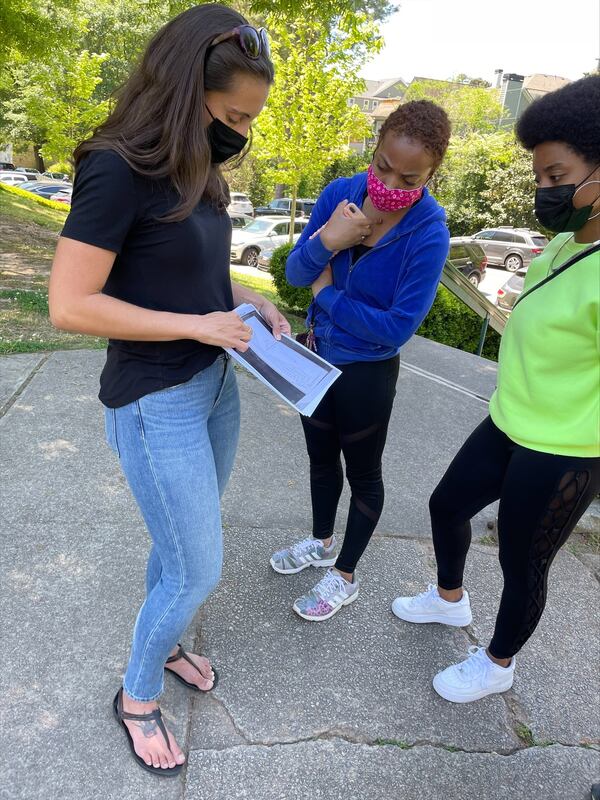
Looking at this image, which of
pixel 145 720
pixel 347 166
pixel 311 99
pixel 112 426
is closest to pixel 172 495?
pixel 112 426

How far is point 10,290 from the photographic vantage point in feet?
22.8

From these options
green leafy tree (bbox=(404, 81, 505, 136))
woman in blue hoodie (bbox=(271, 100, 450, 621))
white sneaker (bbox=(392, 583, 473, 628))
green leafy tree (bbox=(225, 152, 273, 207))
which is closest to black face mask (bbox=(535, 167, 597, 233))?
woman in blue hoodie (bbox=(271, 100, 450, 621))

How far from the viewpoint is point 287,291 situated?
8.09 m

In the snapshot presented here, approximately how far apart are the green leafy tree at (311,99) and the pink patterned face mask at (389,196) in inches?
409

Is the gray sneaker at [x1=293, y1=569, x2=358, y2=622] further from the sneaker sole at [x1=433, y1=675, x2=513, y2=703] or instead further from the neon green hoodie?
the neon green hoodie

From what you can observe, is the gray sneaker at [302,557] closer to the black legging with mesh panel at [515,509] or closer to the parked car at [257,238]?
the black legging with mesh panel at [515,509]

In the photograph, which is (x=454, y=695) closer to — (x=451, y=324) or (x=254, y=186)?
(x=451, y=324)

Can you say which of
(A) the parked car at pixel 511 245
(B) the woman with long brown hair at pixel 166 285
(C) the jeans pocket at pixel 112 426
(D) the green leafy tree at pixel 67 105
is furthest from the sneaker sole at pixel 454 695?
(A) the parked car at pixel 511 245

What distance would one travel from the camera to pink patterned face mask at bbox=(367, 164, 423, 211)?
201 centimetres

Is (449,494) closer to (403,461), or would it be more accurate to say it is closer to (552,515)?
(552,515)

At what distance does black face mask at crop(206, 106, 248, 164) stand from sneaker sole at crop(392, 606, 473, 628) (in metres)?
1.96

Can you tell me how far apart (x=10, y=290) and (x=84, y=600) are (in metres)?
5.68

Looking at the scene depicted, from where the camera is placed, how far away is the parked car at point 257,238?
17.9m

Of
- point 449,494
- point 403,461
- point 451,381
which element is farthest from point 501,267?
point 449,494
